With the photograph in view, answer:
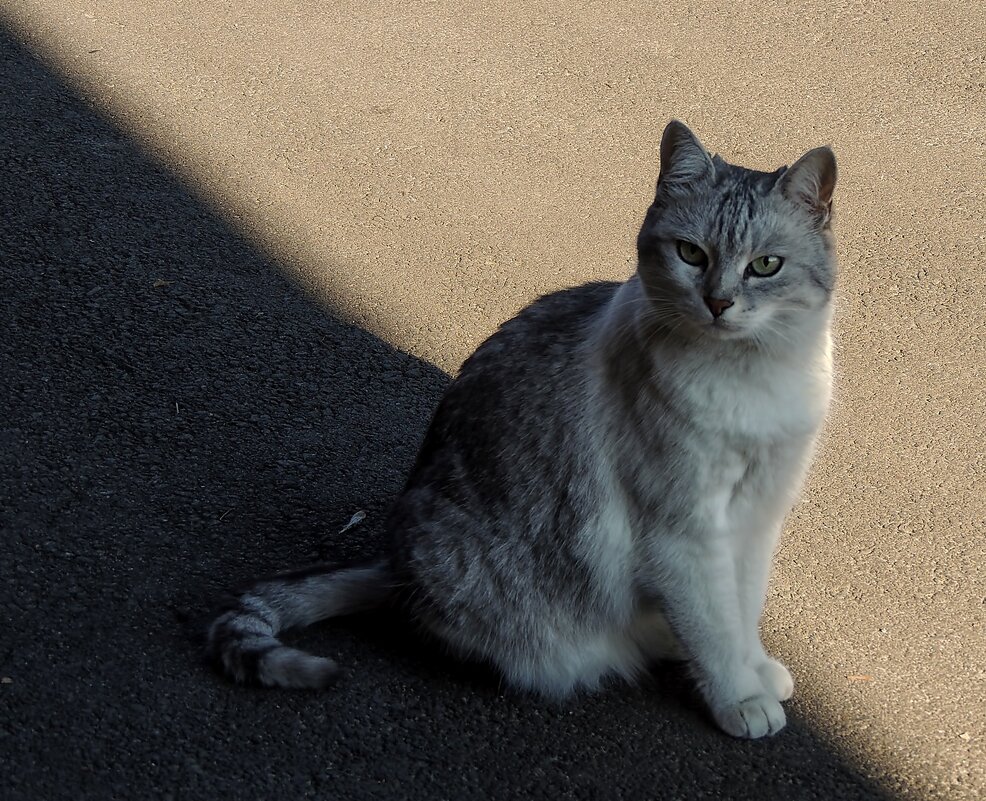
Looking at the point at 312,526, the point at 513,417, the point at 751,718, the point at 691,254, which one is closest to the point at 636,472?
the point at 513,417

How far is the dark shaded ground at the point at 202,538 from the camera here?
2605 mm

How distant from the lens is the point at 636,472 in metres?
2.62

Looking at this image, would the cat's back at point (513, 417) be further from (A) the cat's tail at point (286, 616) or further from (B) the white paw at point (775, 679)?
(B) the white paw at point (775, 679)

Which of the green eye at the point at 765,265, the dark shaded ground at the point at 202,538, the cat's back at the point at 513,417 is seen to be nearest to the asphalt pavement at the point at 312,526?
the dark shaded ground at the point at 202,538

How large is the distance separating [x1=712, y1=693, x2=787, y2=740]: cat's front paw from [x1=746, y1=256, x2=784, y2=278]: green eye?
92cm

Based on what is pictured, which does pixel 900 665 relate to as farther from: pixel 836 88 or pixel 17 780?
pixel 836 88

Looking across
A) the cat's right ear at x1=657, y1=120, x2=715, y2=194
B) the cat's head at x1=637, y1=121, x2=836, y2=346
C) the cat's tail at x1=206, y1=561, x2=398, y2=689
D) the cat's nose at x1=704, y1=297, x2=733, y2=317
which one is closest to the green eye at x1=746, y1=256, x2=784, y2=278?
the cat's head at x1=637, y1=121, x2=836, y2=346

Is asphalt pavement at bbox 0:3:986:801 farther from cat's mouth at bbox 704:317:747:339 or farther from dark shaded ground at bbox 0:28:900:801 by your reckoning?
cat's mouth at bbox 704:317:747:339

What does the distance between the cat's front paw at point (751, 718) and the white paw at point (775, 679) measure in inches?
2.6

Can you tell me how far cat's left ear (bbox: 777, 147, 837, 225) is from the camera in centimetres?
244

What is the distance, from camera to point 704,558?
260 centimetres

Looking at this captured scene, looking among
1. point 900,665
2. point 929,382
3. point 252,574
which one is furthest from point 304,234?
point 900,665

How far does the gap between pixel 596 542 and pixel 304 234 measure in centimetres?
234

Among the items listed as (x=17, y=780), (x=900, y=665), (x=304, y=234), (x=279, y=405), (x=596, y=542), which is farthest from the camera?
(x=304, y=234)
